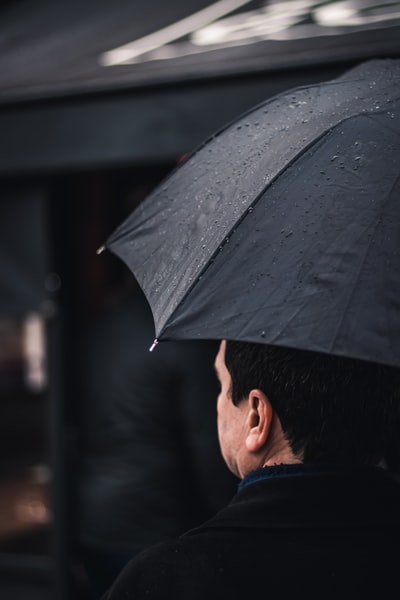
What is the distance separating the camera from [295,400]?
51.1 inches

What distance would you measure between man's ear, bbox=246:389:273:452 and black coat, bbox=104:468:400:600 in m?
0.11

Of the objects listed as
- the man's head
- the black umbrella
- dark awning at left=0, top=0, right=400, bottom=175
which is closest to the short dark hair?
the man's head

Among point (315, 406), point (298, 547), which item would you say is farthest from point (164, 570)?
point (315, 406)

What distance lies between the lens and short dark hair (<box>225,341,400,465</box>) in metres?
1.28

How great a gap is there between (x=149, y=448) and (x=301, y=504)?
1725 millimetres

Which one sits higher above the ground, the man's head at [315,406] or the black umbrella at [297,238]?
the black umbrella at [297,238]

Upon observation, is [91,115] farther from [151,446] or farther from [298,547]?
[298,547]

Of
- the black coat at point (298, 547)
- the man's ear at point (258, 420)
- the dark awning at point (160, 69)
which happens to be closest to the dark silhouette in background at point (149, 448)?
the dark awning at point (160, 69)

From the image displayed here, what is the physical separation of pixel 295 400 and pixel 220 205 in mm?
439

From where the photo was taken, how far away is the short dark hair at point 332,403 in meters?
1.28

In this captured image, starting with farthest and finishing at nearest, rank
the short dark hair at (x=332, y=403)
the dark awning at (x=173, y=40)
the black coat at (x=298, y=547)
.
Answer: the dark awning at (x=173, y=40) < the short dark hair at (x=332, y=403) < the black coat at (x=298, y=547)

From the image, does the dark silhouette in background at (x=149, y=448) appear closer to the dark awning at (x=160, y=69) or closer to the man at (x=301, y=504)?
the dark awning at (x=160, y=69)

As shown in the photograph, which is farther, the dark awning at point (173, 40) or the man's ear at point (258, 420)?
the dark awning at point (173, 40)

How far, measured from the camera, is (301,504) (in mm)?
1200
